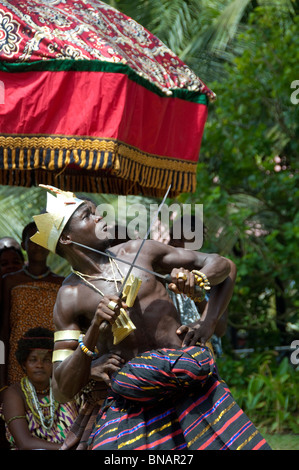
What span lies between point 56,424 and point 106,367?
1682mm

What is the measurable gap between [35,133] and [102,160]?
419 mm

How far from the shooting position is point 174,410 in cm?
349

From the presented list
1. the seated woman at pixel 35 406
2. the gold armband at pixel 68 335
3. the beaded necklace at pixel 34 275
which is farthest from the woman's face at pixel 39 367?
the gold armband at pixel 68 335

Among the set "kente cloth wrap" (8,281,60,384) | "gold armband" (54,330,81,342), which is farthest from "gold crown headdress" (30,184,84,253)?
"kente cloth wrap" (8,281,60,384)

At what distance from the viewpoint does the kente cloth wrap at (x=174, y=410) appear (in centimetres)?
333

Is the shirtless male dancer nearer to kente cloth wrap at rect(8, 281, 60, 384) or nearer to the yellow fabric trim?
the yellow fabric trim

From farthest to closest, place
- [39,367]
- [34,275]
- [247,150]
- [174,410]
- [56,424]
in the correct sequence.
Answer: [247,150] < [34,275] < [39,367] < [56,424] < [174,410]

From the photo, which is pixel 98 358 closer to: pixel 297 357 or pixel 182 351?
pixel 182 351

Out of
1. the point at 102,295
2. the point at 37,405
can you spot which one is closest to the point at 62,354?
the point at 102,295

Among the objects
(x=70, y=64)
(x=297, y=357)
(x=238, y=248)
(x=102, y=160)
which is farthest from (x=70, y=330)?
(x=238, y=248)

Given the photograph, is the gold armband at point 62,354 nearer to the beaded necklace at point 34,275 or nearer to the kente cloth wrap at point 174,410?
the kente cloth wrap at point 174,410

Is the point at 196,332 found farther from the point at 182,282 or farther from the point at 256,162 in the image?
the point at 256,162

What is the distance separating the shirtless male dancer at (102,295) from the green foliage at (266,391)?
476cm
